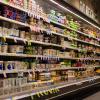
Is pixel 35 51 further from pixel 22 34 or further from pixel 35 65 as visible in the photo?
pixel 22 34

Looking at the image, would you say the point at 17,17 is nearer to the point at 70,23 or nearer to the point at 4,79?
the point at 4,79

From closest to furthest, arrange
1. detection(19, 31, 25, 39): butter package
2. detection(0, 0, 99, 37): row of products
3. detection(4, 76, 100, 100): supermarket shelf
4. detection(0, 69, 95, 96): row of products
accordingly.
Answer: detection(4, 76, 100, 100): supermarket shelf < detection(0, 69, 95, 96): row of products < detection(0, 0, 99, 37): row of products < detection(19, 31, 25, 39): butter package

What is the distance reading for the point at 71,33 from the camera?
272 inches

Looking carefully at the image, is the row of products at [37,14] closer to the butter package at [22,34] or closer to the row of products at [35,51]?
the butter package at [22,34]

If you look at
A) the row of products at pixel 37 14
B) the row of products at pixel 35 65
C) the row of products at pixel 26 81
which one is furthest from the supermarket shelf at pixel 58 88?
the row of products at pixel 37 14

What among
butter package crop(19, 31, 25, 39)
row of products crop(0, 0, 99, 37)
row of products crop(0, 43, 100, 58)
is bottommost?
row of products crop(0, 43, 100, 58)

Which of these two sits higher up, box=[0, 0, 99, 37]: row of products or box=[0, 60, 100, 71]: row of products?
box=[0, 0, 99, 37]: row of products

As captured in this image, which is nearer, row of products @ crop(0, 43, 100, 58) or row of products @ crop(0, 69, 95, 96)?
row of products @ crop(0, 69, 95, 96)

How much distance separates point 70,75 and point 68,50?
0.73m

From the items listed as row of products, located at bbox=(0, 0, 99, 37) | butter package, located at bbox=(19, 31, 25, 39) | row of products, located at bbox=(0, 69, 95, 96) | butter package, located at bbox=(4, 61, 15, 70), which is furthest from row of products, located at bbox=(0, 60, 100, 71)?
row of products, located at bbox=(0, 0, 99, 37)

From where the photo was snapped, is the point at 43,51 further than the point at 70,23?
No

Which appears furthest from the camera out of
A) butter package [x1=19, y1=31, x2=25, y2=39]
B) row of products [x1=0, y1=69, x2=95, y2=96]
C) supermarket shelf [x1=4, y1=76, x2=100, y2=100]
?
butter package [x1=19, y1=31, x2=25, y2=39]

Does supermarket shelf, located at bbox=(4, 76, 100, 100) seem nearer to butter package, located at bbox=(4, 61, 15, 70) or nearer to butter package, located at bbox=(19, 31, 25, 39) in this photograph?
butter package, located at bbox=(4, 61, 15, 70)

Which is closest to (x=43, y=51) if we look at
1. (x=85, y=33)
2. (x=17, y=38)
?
(x=17, y=38)
